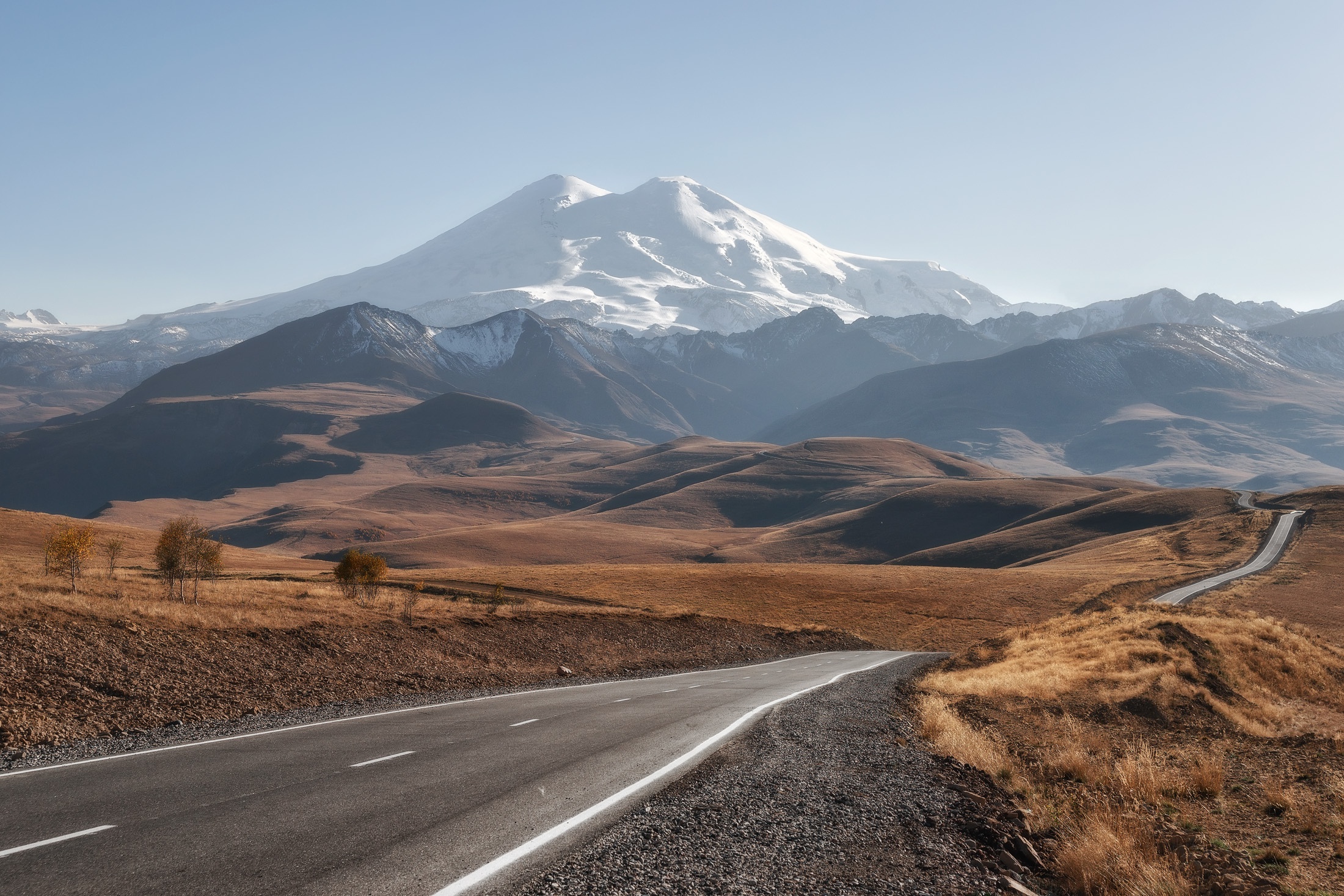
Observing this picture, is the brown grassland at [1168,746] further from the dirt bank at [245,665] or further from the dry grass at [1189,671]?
the dirt bank at [245,665]

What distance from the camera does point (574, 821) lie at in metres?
9.26

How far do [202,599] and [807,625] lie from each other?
3751cm

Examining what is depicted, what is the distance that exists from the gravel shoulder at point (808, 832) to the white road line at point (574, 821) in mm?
375

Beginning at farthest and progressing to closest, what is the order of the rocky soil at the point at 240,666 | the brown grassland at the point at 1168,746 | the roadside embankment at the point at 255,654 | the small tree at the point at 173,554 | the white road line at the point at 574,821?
the small tree at the point at 173,554, the roadside embankment at the point at 255,654, the rocky soil at the point at 240,666, the brown grassland at the point at 1168,746, the white road line at the point at 574,821

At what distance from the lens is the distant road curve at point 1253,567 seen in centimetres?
5659

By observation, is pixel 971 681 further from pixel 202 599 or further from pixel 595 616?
pixel 202 599

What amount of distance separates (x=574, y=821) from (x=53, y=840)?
199 inches

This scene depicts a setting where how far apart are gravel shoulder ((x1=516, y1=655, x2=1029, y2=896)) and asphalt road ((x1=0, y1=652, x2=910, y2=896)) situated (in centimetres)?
53

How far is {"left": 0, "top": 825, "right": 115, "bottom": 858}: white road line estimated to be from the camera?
305 inches

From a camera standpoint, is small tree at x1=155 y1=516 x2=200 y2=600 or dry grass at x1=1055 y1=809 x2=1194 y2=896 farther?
small tree at x1=155 y1=516 x2=200 y2=600

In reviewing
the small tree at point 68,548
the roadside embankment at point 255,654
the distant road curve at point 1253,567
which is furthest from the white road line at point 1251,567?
the small tree at point 68,548

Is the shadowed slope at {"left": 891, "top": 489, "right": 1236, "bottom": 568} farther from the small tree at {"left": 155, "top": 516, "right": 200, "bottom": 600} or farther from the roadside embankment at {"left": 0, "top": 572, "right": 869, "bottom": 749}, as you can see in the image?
the small tree at {"left": 155, "top": 516, "right": 200, "bottom": 600}

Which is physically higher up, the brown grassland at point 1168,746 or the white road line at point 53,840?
the white road line at point 53,840

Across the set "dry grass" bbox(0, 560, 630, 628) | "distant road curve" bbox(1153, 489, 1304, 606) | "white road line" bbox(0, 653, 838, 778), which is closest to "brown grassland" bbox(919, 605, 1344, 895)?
"white road line" bbox(0, 653, 838, 778)
